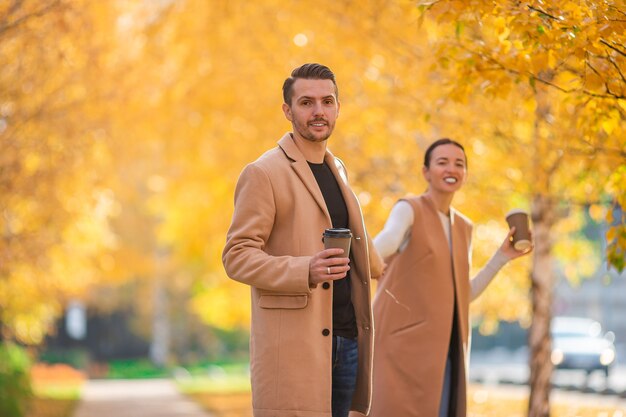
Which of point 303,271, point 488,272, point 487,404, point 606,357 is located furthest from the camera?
point 606,357

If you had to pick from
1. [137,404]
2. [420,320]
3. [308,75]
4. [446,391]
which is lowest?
[137,404]

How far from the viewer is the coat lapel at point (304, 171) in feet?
14.7

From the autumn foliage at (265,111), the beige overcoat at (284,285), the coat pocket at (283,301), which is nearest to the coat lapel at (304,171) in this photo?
the beige overcoat at (284,285)

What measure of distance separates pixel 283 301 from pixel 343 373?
0.40 metres

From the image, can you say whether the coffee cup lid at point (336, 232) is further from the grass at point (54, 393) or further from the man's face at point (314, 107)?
the grass at point (54, 393)

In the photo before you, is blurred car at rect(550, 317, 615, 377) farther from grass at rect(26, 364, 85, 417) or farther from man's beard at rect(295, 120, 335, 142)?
man's beard at rect(295, 120, 335, 142)

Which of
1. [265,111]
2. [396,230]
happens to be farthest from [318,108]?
[265,111]

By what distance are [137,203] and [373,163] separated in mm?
25968

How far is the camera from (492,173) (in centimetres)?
1164

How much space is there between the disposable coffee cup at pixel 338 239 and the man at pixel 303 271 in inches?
1.3

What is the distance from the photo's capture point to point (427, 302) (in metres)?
6.03

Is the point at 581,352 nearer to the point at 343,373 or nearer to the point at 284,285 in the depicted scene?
the point at 343,373

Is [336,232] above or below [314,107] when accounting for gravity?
below

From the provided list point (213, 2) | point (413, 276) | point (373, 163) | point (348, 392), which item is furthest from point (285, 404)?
point (213, 2)
